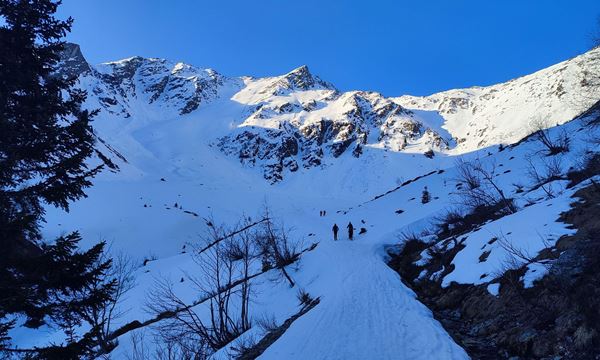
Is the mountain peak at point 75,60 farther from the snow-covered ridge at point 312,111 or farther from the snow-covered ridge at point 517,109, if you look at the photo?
the snow-covered ridge at point 517,109

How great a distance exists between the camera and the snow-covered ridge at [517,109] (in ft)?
277

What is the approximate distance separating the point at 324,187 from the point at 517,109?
6802 centimetres

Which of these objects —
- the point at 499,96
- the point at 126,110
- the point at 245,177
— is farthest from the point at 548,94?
the point at 126,110

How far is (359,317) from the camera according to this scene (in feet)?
29.9

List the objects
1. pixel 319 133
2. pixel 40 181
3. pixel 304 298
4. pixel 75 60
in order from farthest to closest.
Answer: pixel 75 60 → pixel 319 133 → pixel 304 298 → pixel 40 181

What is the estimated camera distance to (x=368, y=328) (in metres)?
8.23

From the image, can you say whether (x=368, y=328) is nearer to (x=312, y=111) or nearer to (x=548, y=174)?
(x=548, y=174)

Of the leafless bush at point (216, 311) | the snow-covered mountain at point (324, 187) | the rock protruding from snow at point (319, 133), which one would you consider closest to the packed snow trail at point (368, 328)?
the snow-covered mountain at point (324, 187)

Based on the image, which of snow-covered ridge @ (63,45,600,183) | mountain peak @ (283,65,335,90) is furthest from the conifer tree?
mountain peak @ (283,65,335,90)

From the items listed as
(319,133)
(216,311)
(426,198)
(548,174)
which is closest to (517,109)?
(319,133)

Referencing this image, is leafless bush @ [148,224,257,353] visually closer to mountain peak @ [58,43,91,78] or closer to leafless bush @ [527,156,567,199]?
leafless bush @ [527,156,567,199]

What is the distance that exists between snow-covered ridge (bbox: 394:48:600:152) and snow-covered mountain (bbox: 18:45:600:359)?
71 cm

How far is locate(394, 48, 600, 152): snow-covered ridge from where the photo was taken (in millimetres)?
84562

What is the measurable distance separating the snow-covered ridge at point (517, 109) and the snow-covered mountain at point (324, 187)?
2.33 feet
